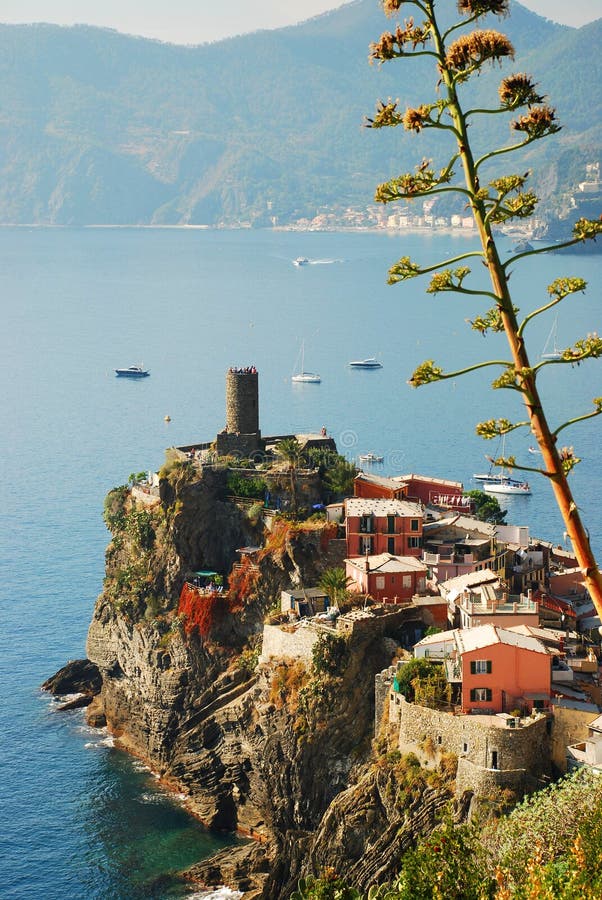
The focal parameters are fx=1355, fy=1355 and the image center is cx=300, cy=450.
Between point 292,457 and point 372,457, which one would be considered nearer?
point 292,457

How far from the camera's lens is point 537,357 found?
547ft

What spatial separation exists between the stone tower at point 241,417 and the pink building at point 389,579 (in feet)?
44.7

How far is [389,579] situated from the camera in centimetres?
6078

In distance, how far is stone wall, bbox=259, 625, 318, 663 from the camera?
57.6m

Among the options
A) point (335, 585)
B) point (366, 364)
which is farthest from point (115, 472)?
point (335, 585)

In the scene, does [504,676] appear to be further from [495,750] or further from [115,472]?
[115,472]

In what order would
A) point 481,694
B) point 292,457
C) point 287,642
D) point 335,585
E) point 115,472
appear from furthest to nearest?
1. point 115,472
2. point 292,457
3. point 335,585
4. point 287,642
5. point 481,694

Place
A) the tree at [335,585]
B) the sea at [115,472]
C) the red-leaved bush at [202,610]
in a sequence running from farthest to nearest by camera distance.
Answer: the red-leaved bush at [202,610], the sea at [115,472], the tree at [335,585]

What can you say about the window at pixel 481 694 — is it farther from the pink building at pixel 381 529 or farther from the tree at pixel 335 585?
the pink building at pixel 381 529

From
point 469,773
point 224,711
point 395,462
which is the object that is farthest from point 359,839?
point 395,462

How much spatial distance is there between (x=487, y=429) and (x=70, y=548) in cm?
9306

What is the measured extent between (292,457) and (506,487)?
48.1 metres

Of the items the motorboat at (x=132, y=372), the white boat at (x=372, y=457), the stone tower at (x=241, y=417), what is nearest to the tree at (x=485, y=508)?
the stone tower at (x=241, y=417)

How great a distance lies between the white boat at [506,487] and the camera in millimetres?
113562
